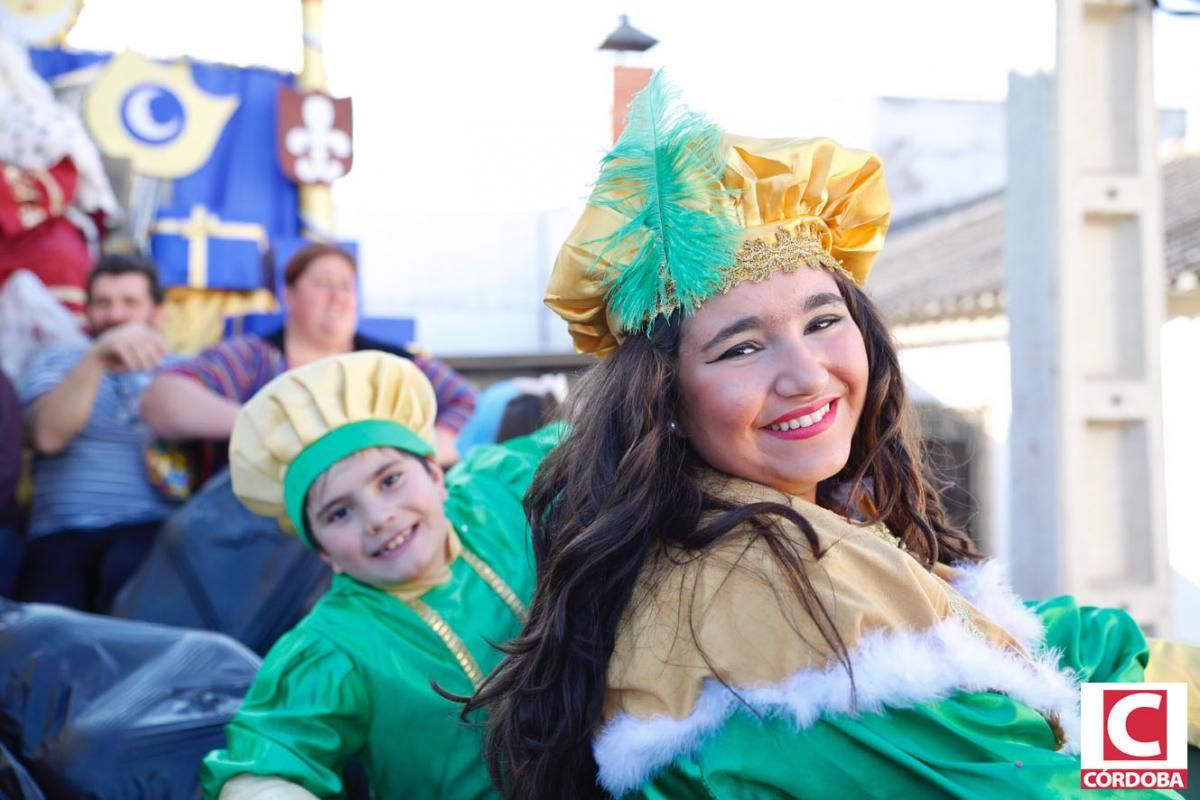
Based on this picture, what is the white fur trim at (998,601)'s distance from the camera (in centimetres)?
181

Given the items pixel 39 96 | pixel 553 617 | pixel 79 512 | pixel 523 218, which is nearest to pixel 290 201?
pixel 39 96

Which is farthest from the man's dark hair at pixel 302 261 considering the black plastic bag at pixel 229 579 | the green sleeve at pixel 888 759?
the green sleeve at pixel 888 759

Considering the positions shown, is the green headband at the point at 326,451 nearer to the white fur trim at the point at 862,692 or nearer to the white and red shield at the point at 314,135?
the white fur trim at the point at 862,692

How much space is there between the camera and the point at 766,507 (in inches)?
57.7

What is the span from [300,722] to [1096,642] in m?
1.35

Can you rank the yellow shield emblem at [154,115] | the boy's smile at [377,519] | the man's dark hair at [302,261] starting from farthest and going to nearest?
1. the yellow shield emblem at [154,115]
2. the man's dark hair at [302,261]
3. the boy's smile at [377,519]

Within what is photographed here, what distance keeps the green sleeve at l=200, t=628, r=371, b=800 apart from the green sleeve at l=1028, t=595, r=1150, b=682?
1.20m

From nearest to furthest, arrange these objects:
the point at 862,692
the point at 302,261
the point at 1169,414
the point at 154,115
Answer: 1. the point at 862,692
2. the point at 302,261
3. the point at 154,115
4. the point at 1169,414

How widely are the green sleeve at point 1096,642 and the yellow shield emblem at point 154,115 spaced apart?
5466 mm

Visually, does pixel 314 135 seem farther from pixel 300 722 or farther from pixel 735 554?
pixel 735 554

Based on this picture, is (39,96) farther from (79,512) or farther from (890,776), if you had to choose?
(890,776)

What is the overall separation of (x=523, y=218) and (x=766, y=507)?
14011 millimetres

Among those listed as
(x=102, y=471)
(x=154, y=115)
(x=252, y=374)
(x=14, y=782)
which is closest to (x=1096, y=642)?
(x=14, y=782)

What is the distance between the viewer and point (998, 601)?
6.07ft
